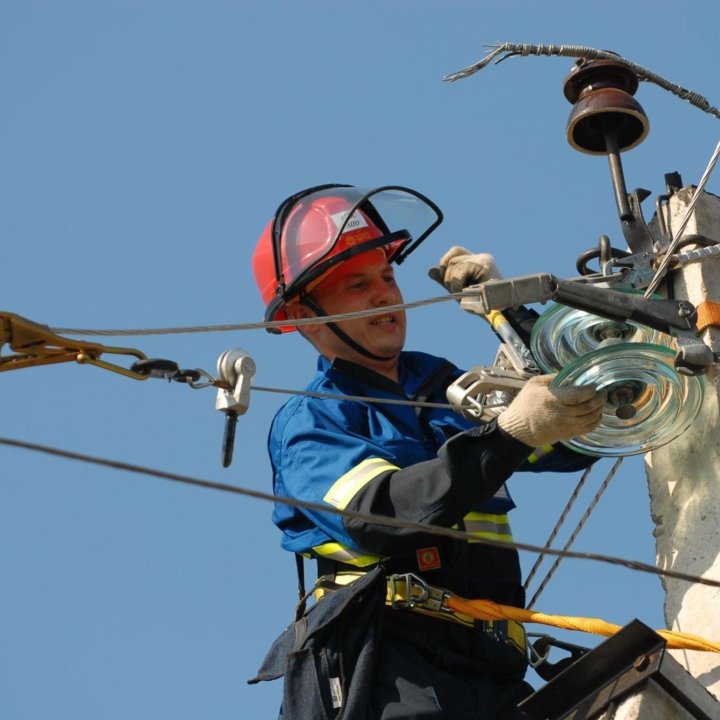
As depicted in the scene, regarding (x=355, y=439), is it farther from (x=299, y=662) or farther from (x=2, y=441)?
(x=2, y=441)

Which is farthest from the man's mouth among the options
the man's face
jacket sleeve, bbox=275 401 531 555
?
jacket sleeve, bbox=275 401 531 555

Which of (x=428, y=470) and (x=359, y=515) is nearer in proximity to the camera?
(x=359, y=515)

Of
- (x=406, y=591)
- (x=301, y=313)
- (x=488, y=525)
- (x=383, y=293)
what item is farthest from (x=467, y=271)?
(x=406, y=591)

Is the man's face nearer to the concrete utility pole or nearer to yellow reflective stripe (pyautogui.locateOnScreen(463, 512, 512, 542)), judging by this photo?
yellow reflective stripe (pyautogui.locateOnScreen(463, 512, 512, 542))

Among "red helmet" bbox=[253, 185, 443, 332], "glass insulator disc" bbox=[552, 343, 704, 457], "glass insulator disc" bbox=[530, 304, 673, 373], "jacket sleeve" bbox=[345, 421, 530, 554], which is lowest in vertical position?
"jacket sleeve" bbox=[345, 421, 530, 554]

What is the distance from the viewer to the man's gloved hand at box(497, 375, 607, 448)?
584 centimetres

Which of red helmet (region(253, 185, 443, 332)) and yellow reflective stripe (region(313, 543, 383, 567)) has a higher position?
red helmet (region(253, 185, 443, 332))

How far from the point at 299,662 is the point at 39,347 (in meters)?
1.42

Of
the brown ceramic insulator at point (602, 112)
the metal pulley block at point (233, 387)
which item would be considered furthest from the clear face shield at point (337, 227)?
the metal pulley block at point (233, 387)

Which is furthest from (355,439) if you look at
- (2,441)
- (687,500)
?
(2,441)

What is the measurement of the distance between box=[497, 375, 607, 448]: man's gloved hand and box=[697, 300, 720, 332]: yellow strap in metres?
0.89

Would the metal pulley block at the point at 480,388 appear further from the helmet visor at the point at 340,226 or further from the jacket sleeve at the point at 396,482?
the helmet visor at the point at 340,226

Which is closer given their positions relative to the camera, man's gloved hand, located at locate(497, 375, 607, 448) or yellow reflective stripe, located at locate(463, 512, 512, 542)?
man's gloved hand, located at locate(497, 375, 607, 448)

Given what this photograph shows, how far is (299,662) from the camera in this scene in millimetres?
6059
